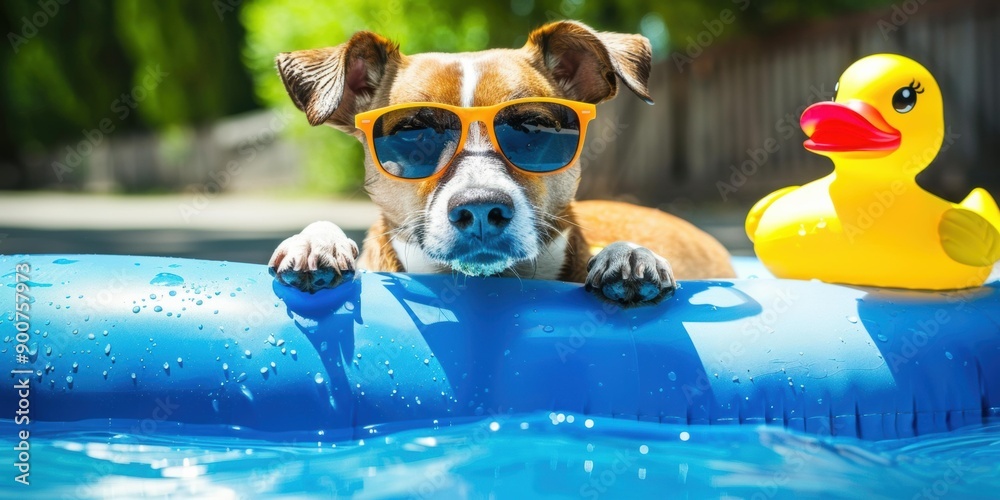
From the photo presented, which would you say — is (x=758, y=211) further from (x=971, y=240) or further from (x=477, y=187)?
(x=477, y=187)

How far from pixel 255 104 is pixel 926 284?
2580 centimetres

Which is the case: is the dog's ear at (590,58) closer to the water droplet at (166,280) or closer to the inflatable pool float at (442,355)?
the inflatable pool float at (442,355)

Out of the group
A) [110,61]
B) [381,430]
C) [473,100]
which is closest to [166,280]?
[381,430]

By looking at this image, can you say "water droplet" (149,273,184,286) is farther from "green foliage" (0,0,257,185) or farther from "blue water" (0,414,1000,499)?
"green foliage" (0,0,257,185)

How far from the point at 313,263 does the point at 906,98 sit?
2015 millimetres

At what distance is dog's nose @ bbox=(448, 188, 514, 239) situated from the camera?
2963mm

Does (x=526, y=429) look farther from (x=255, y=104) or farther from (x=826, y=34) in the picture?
(x=255, y=104)

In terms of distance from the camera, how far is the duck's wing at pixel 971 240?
3174mm

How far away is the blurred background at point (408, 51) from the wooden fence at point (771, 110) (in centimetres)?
2

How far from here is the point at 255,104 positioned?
27.3 m

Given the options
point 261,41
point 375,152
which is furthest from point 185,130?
point 375,152

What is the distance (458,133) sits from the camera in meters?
3.20

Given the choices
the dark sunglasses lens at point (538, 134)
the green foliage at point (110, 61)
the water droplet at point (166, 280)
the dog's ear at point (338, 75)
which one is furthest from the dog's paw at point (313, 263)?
the green foliage at point (110, 61)

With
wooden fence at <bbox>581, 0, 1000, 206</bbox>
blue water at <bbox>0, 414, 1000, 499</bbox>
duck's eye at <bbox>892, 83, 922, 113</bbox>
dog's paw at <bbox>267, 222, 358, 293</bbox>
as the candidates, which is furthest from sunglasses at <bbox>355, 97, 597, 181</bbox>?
wooden fence at <bbox>581, 0, 1000, 206</bbox>
